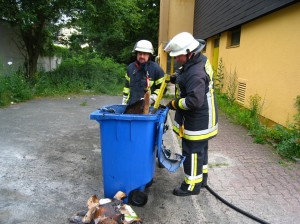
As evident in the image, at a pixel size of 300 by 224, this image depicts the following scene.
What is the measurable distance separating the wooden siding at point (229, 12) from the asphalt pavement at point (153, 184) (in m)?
2.95

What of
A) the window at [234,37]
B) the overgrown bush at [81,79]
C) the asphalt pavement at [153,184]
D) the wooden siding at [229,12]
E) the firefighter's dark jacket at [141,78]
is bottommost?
the asphalt pavement at [153,184]

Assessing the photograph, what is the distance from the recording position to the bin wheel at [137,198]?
117 inches

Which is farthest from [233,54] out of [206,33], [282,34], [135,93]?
[135,93]

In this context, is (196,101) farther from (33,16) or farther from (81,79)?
(81,79)

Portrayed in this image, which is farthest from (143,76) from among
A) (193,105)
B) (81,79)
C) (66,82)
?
(81,79)

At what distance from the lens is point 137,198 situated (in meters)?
2.98

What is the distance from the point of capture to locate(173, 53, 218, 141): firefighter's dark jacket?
2.88m

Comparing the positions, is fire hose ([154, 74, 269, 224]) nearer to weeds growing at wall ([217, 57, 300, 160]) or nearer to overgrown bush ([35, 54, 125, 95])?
weeds growing at wall ([217, 57, 300, 160])

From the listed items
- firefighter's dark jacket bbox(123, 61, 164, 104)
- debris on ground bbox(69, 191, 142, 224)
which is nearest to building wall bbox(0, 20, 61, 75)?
firefighter's dark jacket bbox(123, 61, 164, 104)

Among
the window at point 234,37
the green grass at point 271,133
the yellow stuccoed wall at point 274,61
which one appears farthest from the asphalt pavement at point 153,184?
the window at point 234,37

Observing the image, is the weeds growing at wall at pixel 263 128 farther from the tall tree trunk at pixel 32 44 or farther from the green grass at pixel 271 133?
the tall tree trunk at pixel 32 44

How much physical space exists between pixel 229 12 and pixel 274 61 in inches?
156

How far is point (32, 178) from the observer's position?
3646 millimetres

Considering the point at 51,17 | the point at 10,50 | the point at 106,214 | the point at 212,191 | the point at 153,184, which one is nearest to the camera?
the point at 106,214
